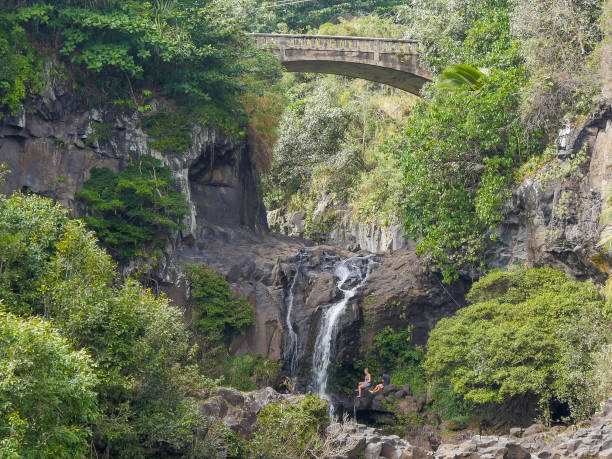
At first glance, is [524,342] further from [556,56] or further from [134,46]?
[134,46]

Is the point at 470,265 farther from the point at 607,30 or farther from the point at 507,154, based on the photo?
the point at 607,30

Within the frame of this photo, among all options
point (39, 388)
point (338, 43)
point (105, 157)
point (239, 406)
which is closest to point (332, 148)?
point (338, 43)

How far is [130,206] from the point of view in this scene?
1080 inches

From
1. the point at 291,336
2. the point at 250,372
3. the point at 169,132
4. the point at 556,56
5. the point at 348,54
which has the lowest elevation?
the point at 250,372

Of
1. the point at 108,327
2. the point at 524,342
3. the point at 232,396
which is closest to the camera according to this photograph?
the point at 108,327

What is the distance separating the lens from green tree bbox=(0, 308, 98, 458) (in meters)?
11.4

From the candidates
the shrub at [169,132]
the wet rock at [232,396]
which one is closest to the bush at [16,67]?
the shrub at [169,132]

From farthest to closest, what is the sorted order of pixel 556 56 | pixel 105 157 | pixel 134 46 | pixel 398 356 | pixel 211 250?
1. pixel 211 250
2. pixel 134 46
3. pixel 105 157
4. pixel 398 356
5. pixel 556 56

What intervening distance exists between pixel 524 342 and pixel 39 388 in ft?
46.7

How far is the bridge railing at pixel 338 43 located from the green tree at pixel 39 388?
23.7 metres

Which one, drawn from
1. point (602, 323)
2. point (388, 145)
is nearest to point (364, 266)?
point (388, 145)

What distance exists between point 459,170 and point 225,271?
935cm

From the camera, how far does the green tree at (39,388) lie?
37.4 feet

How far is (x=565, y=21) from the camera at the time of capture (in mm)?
24844
